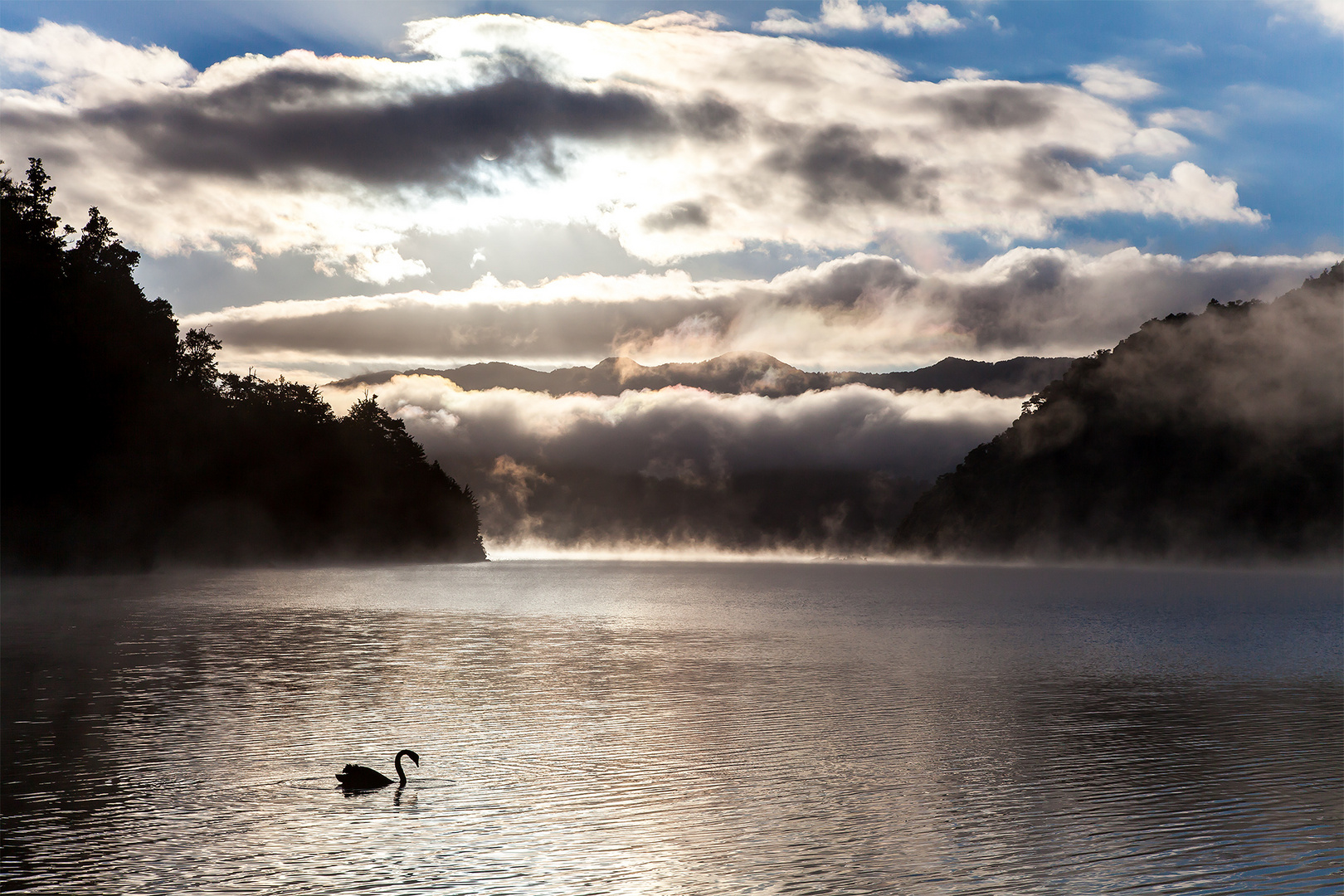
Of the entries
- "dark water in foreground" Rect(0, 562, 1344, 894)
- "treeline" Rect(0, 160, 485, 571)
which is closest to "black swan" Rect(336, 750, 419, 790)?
"dark water in foreground" Rect(0, 562, 1344, 894)

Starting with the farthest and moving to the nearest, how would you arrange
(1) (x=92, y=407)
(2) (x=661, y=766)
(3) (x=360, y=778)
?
(1) (x=92, y=407), (2) (x=661, y=766), (3) (x=360, y=778)

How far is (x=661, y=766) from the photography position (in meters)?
26.3

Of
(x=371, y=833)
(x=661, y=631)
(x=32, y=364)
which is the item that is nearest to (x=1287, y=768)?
(x=371, y=833)

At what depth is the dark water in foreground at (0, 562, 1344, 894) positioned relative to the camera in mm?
18156

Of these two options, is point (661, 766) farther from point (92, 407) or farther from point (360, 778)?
point (92, 407)

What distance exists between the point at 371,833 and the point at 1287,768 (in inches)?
839

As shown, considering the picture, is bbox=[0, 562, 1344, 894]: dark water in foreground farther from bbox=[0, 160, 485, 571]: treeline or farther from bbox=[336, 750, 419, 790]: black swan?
bbox=[0, 160, 485, 571]: treeline

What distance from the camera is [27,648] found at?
49.6 m

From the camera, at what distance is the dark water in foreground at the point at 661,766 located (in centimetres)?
1816

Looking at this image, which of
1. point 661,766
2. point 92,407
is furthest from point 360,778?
point 92,407

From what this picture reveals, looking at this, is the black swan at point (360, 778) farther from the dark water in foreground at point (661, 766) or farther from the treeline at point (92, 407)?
the treeline at point (92, 407)

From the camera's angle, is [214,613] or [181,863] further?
[214,613]

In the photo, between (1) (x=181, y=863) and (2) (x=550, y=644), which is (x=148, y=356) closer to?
(2) (x=550, y=644)

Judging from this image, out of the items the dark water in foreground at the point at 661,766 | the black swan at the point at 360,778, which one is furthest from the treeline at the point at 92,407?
the black swan at the point at 360,778
